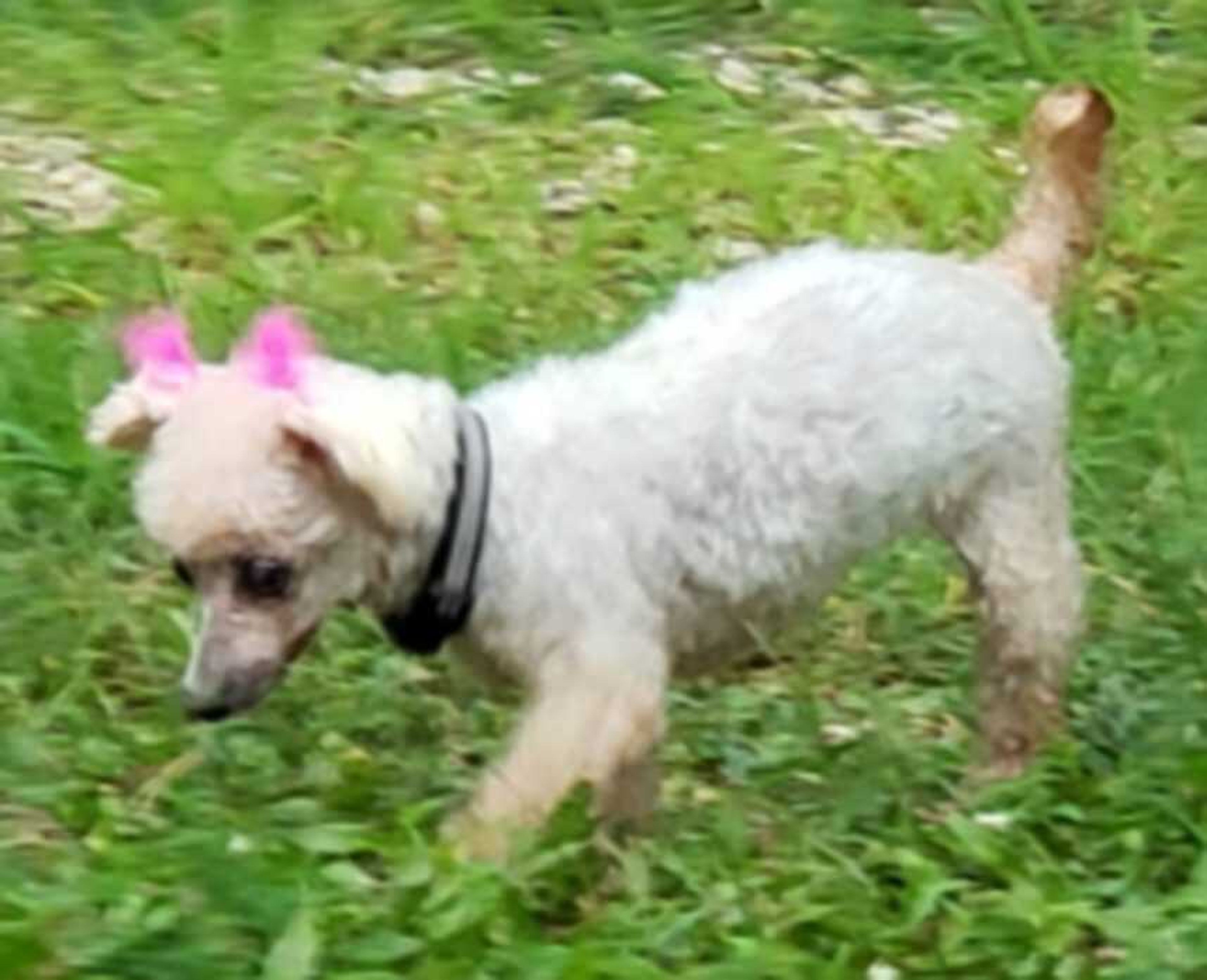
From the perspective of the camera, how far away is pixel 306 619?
186 inches

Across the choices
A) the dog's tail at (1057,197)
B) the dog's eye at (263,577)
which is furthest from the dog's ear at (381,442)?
the dog's tail at (1057,197)

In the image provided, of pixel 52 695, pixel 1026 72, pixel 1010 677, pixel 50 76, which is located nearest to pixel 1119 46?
pixel 1026 72

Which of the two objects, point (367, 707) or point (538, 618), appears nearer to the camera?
point (538, 618)

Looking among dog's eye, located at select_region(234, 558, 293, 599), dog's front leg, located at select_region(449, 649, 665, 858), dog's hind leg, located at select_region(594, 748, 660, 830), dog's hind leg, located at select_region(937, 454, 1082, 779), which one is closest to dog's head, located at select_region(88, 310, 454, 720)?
dog's eye, located at select_region(234, 558, 293, 599)

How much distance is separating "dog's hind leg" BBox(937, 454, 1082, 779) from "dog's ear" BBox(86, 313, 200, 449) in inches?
44.7

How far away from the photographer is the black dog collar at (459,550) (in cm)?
475

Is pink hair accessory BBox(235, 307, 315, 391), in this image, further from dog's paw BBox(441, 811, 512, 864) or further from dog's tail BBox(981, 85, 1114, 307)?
dog's tail BBox(981, 85, 1114, 307)

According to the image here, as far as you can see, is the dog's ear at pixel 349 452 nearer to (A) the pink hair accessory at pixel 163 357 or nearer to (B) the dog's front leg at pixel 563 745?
A: (A) the pink hair accessory at pixel 163 357

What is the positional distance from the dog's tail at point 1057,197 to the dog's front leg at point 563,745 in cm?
99

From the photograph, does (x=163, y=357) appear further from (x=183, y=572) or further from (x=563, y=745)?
(x=563, y=745)

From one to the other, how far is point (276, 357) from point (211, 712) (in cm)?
45

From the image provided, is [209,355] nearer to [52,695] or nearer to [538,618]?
[52,695]

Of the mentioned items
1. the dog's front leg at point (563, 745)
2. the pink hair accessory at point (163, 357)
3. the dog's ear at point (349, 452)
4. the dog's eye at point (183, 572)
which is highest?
the pink hair accessory at point (163, 357)

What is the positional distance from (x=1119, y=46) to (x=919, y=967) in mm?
3364
